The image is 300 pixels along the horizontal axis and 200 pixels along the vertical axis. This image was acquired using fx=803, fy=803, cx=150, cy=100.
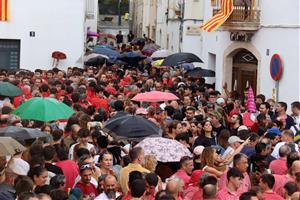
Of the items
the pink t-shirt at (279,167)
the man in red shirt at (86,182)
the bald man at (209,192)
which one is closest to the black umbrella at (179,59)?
the pink t-shirt at (279,167)

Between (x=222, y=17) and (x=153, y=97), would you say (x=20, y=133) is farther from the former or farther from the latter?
(x=222, y=17)

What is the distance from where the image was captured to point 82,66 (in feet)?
107

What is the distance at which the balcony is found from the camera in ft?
80.1

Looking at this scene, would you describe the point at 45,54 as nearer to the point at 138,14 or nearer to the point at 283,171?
the point at 283,171

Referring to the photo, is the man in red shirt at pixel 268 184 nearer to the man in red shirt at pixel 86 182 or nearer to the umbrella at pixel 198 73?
the man in red shirt at pixel 86 182

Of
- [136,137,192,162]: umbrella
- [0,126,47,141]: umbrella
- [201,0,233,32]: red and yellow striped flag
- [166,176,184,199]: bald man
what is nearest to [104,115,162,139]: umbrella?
[136,137,192,162]: umbrella

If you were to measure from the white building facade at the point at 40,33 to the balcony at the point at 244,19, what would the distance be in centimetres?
843

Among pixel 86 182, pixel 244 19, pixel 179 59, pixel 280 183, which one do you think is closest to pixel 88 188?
pixel 86 182

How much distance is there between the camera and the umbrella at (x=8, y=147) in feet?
35.3

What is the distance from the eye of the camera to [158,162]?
12.3 m

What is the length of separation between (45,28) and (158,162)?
66.6ft

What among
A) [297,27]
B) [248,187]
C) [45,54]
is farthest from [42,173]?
[45,54]

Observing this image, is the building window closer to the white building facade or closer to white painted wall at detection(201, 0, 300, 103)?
the white building facade

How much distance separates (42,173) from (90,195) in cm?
68
